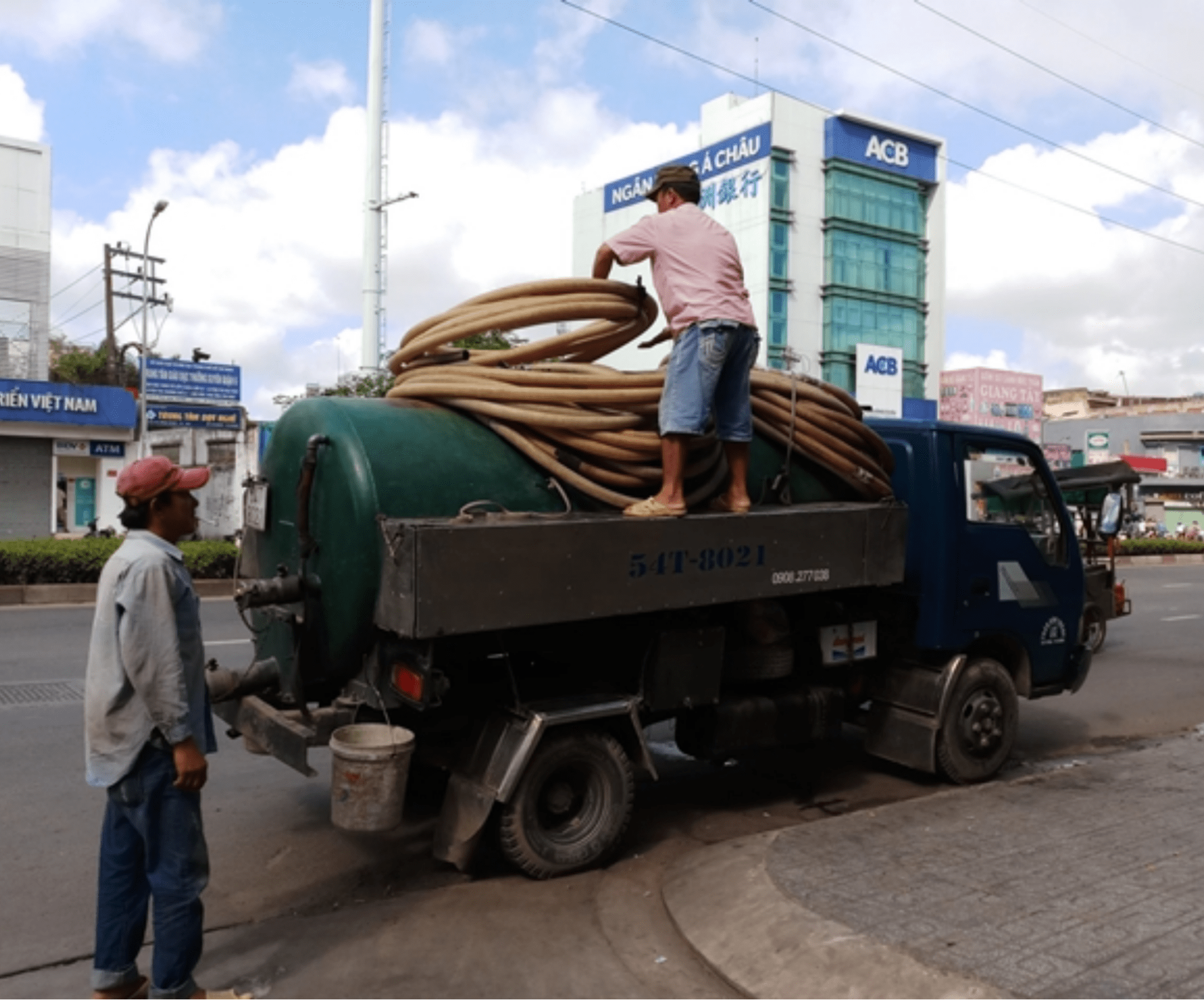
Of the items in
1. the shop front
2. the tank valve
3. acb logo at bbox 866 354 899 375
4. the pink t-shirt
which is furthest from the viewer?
acb logo at bbox 866 354 899 375

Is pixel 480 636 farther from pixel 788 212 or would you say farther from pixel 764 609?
pixel 788 212

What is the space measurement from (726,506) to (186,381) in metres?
33.3

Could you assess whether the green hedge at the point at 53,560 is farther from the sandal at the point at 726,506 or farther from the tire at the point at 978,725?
the tire at the point at 978,725

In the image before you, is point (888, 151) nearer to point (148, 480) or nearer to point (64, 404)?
point (64, 404)

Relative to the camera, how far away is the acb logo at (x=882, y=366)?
43656 mm

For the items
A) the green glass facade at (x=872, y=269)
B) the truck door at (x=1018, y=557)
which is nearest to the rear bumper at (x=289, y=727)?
the truck door at (x=1018, y=557)

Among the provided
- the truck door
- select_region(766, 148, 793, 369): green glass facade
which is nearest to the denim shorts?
the truck door

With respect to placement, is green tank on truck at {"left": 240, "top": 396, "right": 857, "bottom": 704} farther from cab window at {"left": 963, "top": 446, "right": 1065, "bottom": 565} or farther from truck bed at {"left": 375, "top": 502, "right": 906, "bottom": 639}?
cab window at {"left": 963, "top": 446, "right": 1065, "bottom": 565}

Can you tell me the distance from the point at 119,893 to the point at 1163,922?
3.46 m

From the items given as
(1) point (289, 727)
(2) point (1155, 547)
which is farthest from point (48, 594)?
(2) point (1155, 547)

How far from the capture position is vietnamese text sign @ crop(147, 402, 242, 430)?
30.9 m

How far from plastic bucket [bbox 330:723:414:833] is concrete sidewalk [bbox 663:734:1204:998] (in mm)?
1134

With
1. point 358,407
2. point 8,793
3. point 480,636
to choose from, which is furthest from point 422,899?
point 8,793

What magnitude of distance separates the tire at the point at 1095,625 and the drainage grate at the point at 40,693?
7.74 metres
